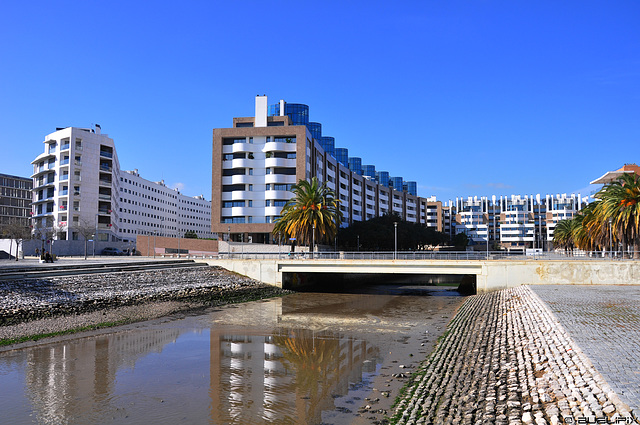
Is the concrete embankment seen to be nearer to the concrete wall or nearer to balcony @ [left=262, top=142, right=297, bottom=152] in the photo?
the concrete wall


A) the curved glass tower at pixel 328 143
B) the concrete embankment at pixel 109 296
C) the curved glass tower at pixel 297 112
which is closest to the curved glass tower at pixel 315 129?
the curved glass tower at pixel 328 143

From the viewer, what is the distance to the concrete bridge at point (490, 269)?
1646 inches

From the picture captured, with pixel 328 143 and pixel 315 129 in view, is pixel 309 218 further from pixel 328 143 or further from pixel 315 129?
pixel 328 143

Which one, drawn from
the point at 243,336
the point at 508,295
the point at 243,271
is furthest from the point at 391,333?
the point at 243,271

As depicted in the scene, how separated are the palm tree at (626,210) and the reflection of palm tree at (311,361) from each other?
3897 centimetres

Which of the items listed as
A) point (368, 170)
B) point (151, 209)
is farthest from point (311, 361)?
point (368, 170)

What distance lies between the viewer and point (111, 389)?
16.2 meters

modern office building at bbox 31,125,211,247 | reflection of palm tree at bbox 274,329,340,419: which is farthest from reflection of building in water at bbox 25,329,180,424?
modern office building at bbox 31,125,211,247

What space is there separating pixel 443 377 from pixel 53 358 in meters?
16.7

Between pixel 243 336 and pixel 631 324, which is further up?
pixel 631 324

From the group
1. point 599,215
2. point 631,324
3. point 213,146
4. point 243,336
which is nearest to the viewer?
point 631,324

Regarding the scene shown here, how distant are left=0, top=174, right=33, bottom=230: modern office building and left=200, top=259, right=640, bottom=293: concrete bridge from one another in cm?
11156

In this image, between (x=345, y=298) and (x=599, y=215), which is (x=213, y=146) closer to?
(x=345, y=298)

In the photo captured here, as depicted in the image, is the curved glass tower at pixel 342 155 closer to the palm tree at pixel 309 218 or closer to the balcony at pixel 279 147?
the balcony at pixel 279 147
